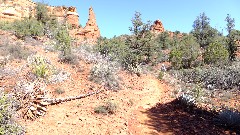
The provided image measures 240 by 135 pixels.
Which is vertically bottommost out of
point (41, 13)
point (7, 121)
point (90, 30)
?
point (7, 121)

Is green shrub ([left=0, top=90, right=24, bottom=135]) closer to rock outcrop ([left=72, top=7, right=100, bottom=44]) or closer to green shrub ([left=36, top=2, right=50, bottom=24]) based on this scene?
green shrub ([left=36, top=2, right=50, bottom=24])

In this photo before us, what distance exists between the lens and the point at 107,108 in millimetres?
9930

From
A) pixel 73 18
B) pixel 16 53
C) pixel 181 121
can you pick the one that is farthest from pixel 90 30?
pixel 181 121

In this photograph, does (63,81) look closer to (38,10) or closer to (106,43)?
(106,43)

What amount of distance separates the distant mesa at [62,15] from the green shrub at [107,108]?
36277 mm

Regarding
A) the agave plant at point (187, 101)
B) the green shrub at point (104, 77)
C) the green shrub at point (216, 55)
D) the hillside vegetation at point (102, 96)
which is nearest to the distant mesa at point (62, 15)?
the green shrub at point (216, 55)

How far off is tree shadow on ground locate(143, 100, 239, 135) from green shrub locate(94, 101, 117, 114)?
4.14 feet

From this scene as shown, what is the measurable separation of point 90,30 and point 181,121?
142 feet

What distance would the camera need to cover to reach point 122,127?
8766 mm

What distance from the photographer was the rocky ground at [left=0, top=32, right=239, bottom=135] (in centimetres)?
812

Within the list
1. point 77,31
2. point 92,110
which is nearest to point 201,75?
point 92,110

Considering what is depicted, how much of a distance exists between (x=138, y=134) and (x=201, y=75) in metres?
13.7

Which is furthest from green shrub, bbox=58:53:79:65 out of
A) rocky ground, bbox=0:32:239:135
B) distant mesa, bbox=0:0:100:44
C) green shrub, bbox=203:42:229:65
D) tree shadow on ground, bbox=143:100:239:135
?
distant mesa, bbox=0:0:100:44

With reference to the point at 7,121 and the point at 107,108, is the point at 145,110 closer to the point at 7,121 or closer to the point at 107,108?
the point at 107,108
